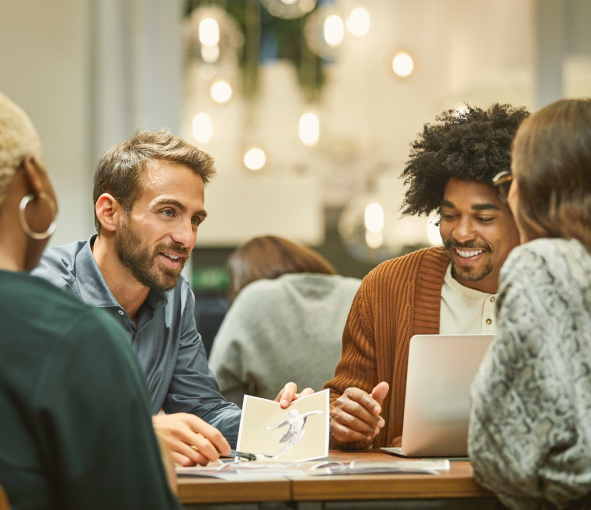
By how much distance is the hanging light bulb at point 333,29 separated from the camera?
4.76 m

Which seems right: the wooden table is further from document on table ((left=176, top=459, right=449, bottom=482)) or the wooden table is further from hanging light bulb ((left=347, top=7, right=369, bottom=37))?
hanging light bulb ((left=347, top=7, right=369, bottom=37))

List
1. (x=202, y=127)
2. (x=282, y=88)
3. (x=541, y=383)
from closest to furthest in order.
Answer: (x=541, y=383)
(x=202, y=127)
(x=282, y=88)

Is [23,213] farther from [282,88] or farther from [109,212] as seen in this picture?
[282,88]

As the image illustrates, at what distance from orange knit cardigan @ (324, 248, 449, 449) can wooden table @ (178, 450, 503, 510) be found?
0.66m

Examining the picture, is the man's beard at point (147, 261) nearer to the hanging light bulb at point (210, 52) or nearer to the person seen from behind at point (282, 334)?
the person seen from behind at point (282, 334)

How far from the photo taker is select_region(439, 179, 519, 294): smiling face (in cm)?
202

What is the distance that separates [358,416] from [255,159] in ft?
13.8

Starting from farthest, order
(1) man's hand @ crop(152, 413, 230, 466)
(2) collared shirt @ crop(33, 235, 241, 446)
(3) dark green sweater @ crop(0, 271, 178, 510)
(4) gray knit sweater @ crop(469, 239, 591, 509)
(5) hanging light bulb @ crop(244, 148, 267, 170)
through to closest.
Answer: (5) hanging light bulb @ crop(244, 148, 267, 170), (2) collared shirt @ crop(33, 235, 241, 446), (1) man's hand @ crop(152, 413, 230, 466), (4) gray knit sweater @ crop(469, 239, 591, 509), (3) dark green sweater @ crop(0, 271, 178, 510)

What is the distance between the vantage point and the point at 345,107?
6391mm

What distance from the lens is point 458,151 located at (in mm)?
Answer: 2141

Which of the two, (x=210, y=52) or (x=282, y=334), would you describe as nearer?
(x=282, y=334)

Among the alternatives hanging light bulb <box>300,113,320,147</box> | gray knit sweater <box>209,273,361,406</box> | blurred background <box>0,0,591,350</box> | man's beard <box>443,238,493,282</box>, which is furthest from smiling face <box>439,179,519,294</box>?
hanging light bulb <box>300,113,320,147</box>

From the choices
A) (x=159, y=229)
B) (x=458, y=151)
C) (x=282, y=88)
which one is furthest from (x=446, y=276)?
(x=282, y=88)

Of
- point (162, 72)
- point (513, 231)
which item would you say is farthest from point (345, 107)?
point (513, 231)
